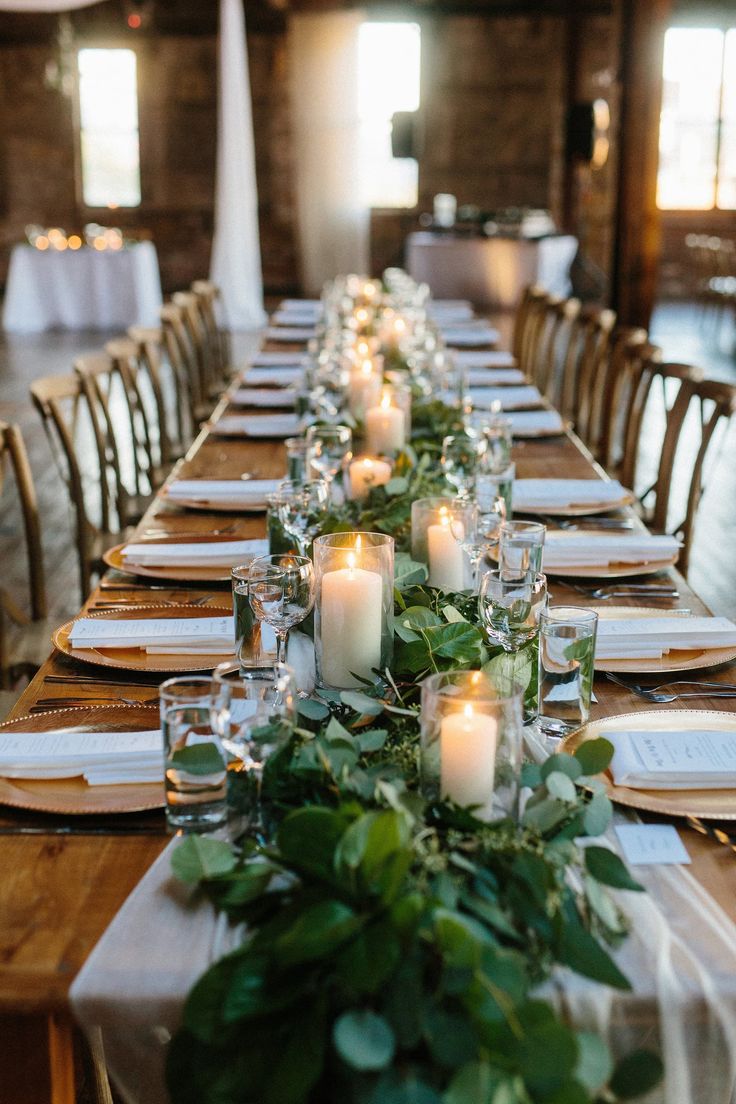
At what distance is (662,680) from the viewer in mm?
1651

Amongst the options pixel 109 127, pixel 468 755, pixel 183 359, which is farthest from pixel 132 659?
pixel 109 127

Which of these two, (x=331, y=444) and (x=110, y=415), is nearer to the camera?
(x=331, y=444)

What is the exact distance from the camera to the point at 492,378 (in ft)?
14.5

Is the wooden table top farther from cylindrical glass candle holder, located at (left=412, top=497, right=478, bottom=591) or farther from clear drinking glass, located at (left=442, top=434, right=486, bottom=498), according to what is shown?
clear drinking glass, located at (left=442, top=434, right=486, bottom=498)

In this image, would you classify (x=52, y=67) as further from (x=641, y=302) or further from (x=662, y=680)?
(x=662, y=680)

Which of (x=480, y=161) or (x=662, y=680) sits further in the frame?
(x=480, y=161)

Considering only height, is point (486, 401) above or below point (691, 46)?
below

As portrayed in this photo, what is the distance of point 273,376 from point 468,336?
1462 mm

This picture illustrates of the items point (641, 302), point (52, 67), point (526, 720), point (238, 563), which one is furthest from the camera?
point (52, 67)

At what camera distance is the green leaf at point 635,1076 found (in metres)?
0.81

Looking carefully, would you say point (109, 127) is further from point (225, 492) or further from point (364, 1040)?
point (364, 1040)

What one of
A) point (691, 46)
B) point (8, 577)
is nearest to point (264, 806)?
point (8, 577)

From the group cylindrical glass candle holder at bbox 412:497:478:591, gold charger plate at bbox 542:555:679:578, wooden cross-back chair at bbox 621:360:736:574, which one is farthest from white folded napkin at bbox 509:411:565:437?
cylindrical glass candle holder at bbox 412:497:478:591

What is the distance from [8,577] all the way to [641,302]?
574cm
